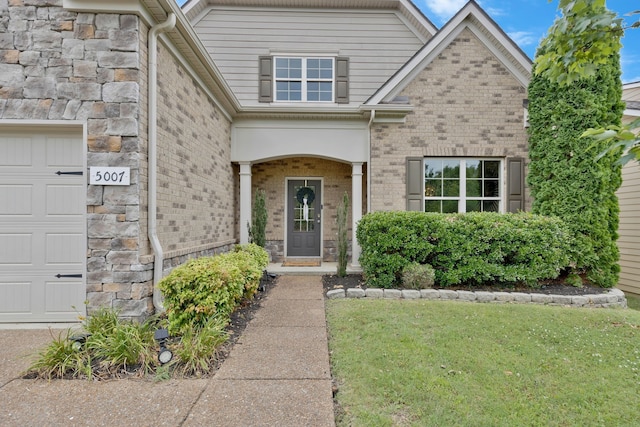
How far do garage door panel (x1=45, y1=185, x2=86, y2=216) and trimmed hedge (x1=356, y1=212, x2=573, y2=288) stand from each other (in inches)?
184

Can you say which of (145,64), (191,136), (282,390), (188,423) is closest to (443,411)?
(282,390)

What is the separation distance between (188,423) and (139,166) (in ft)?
10.0

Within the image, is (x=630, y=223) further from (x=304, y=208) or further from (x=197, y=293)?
(x=197, y=293)

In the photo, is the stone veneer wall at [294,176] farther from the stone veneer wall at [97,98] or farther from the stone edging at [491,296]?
the stone veneer wall at [97,98]

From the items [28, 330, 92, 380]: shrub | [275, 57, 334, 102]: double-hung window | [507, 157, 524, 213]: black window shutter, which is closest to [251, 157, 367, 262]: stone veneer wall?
[275, 57, 334, 102]: double-hung window

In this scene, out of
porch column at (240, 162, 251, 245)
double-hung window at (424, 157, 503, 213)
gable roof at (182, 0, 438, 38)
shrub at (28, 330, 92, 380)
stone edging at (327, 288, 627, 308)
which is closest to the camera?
shrub at (28, 330, 92, 380)

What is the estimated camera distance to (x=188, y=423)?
7.69 ft

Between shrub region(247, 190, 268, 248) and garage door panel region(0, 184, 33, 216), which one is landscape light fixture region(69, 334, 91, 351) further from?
shrub region(247, 190, 268, 248)

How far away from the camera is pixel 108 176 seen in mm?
4082

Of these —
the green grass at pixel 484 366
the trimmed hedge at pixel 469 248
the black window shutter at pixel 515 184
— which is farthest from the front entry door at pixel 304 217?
the black window shutter at pixel 515 184

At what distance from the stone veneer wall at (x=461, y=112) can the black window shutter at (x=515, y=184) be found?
6.5 inches

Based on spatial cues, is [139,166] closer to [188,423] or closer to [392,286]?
[188,423]

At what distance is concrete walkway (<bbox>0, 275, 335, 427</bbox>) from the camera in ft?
7.88

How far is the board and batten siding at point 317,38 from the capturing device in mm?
9227
